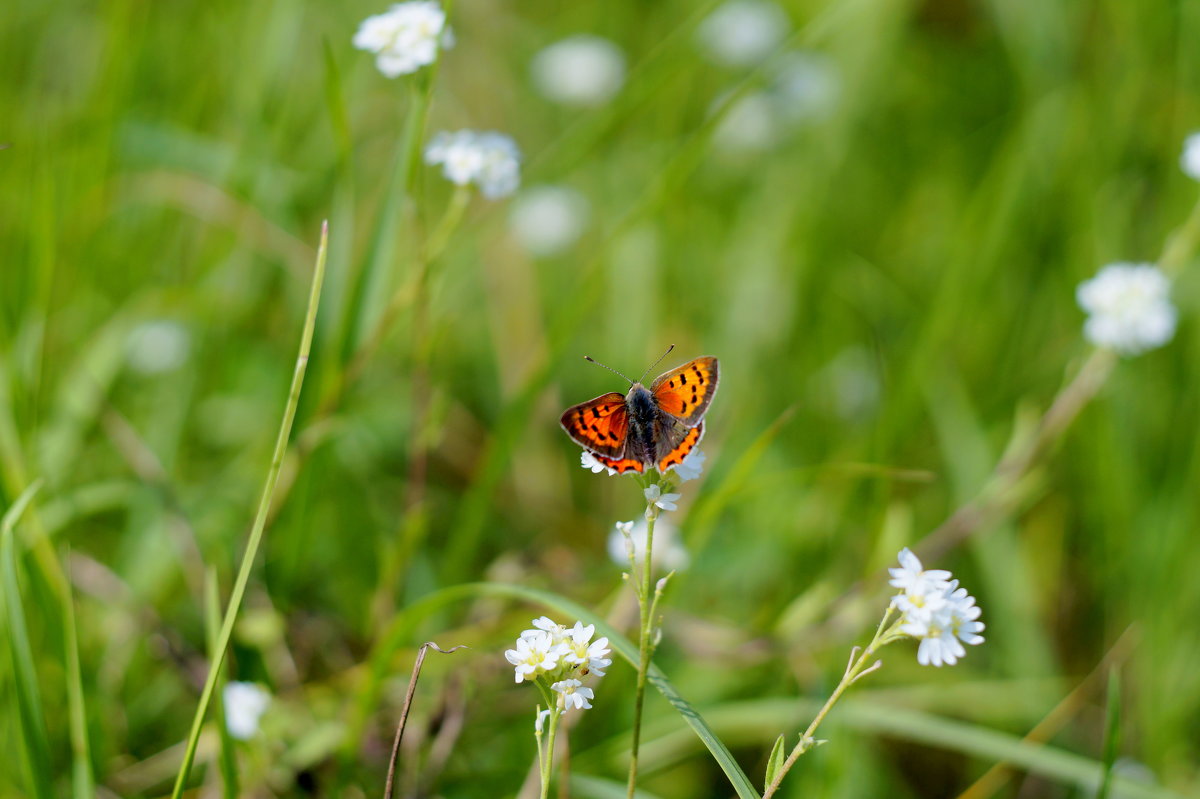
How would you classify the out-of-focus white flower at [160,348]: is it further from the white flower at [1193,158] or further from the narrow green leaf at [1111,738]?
the white flower at [1193,158]

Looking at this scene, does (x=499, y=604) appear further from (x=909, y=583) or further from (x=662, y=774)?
(x=909, y=583)

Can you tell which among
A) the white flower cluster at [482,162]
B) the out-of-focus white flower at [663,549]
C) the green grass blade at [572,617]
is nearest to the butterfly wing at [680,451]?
the green grass blade at [572,617]

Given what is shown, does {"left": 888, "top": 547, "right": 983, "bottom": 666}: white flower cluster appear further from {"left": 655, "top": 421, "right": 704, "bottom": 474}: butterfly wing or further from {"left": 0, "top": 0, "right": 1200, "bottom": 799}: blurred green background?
{"left": 0, "top": 0, "right": 1200, "bottom": 799}: blurred green background

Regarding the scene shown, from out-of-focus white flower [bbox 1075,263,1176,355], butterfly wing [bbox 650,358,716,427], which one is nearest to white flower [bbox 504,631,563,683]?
butterfly wing [bbox 650,358,716,427]

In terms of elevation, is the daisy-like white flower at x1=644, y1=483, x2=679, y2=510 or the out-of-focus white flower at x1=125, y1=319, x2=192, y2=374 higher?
the out-of-focus white flower at x1=125, y1=319, x2=192, y2=374

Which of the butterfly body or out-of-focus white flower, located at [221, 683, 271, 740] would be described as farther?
out-of-focus white flower, located at [221, 683, 271, 740]

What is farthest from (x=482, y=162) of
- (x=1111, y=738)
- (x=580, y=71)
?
(x=580, y=71)
